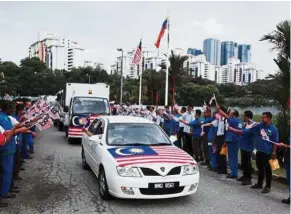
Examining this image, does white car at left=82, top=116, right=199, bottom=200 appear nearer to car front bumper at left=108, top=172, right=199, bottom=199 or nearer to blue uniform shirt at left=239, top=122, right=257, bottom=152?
car front bumper at left=108, top=172, right=199, bottom=199

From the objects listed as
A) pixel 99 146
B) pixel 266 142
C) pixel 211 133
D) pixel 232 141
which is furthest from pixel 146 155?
pixel 211 133

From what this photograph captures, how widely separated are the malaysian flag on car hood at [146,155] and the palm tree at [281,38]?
6683 mm

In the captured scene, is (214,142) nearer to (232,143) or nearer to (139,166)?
(232,143)

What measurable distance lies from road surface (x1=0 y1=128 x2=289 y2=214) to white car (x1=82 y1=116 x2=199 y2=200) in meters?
0.26

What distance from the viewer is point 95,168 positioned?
7188 mm

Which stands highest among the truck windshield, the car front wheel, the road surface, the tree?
the tree

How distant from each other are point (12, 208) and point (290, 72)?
865 cm

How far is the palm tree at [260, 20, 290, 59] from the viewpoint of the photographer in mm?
11266

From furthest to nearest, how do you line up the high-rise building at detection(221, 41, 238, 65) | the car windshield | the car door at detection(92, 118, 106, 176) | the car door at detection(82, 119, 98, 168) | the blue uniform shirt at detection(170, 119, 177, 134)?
the high-rise building at detection(221, 41, 238, 65)
the blue uniform shirt at detection(170, 119, 177, 134)
the car door at detection(82, 119, 98, 168)
the car windshield
the car door at detection(92, 118, 106, 176)

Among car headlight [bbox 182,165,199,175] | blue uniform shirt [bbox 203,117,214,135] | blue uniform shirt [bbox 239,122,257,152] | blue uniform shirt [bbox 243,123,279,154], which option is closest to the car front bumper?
car headlight [bbox 182,165,199,175]

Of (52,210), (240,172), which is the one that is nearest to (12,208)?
(52,210)

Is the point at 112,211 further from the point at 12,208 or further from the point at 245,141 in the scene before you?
the point at 245,141

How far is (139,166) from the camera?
5758 mm

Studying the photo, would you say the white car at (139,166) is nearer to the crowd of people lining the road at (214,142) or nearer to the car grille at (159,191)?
the car grille at (159,191)
